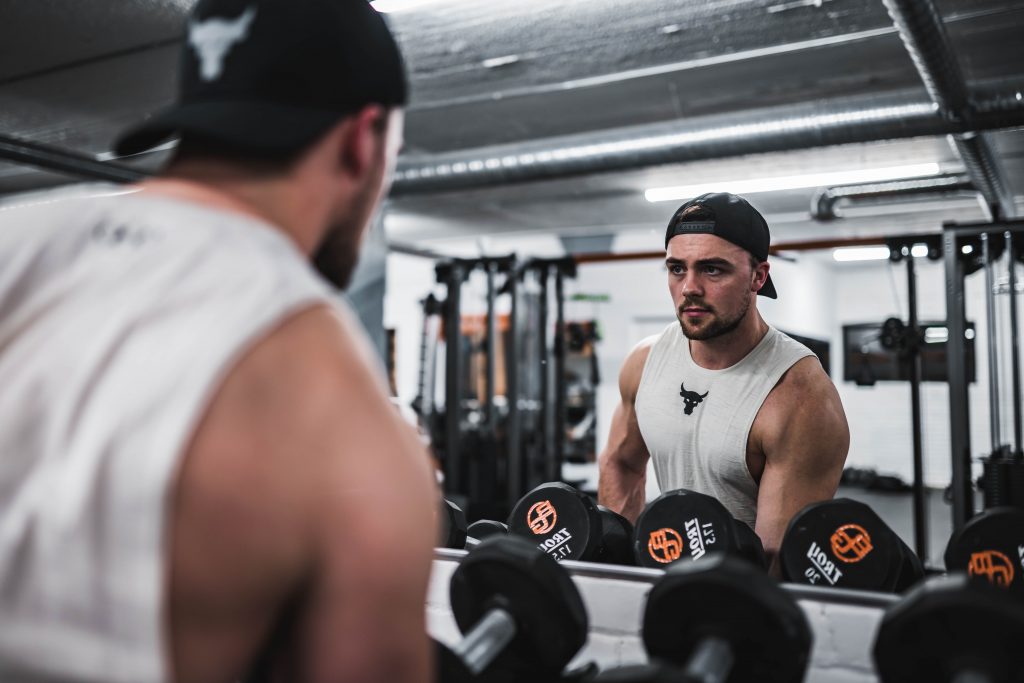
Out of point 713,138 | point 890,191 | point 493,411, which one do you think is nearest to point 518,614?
point 713,138

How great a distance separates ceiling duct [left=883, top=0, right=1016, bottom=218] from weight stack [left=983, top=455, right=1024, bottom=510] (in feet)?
4.05

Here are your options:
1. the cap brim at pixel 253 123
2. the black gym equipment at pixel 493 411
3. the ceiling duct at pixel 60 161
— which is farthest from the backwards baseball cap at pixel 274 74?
the black gym equipment at pixel 493 411

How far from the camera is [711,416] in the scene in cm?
207

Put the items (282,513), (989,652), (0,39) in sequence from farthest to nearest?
(0,39)
(989,652)
(282,513)

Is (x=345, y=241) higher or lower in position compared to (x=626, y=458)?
higher

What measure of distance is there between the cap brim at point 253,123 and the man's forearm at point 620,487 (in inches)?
69.9

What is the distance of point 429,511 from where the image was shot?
0.67 m

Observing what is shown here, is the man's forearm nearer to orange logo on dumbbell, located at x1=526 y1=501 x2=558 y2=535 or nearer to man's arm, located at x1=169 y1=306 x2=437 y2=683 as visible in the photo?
orange logo on dumbbell, located at x1=526 y1=501 x2=558 y2=535

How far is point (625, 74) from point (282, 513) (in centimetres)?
433

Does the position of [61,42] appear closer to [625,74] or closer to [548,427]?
[625,74]

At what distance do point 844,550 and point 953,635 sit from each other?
48cm

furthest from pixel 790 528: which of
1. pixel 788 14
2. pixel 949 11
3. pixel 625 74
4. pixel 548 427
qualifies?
pixel 548 427

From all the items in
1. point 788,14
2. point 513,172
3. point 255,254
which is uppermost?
point 788,14

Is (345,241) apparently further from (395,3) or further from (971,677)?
(395,3)
